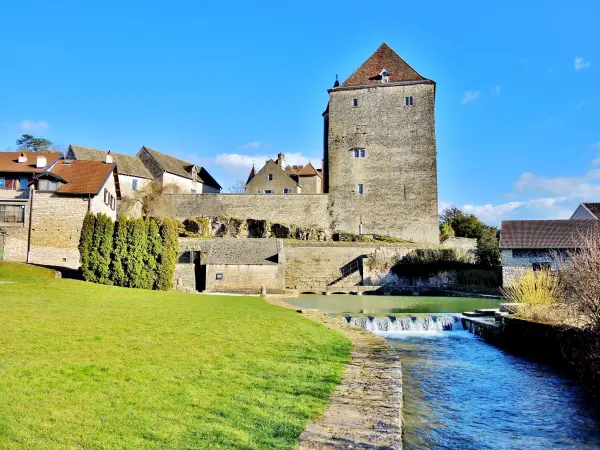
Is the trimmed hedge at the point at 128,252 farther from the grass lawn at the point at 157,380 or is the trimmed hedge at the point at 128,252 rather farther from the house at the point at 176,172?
the house at the point at 176,172

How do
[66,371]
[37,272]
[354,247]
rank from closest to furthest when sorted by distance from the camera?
[66,371] < [37,272] < [354,247]

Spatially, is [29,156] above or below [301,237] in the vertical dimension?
above

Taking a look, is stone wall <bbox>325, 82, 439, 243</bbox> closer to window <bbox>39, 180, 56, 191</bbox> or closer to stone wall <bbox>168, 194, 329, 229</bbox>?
stone wall <bbox>168, 194, 329, 229</bbox>

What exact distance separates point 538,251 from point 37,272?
100ft

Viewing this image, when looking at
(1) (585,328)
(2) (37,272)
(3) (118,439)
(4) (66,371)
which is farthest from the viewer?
(2) (37,272)

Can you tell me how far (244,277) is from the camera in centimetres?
3159

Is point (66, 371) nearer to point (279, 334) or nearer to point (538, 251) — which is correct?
point (279, 334)

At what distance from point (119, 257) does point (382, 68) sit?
30795mm

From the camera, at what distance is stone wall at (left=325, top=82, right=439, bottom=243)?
136 ft

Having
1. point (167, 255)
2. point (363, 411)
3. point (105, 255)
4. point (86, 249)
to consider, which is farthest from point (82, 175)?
point (363, 411)

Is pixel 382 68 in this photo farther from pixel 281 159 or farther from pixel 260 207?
pixel 260 207

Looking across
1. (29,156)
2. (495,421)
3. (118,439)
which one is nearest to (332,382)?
(495,421)

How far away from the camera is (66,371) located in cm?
611

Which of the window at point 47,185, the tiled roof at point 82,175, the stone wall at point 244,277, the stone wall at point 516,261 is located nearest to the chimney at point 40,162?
the tiled roof at point 82,175
